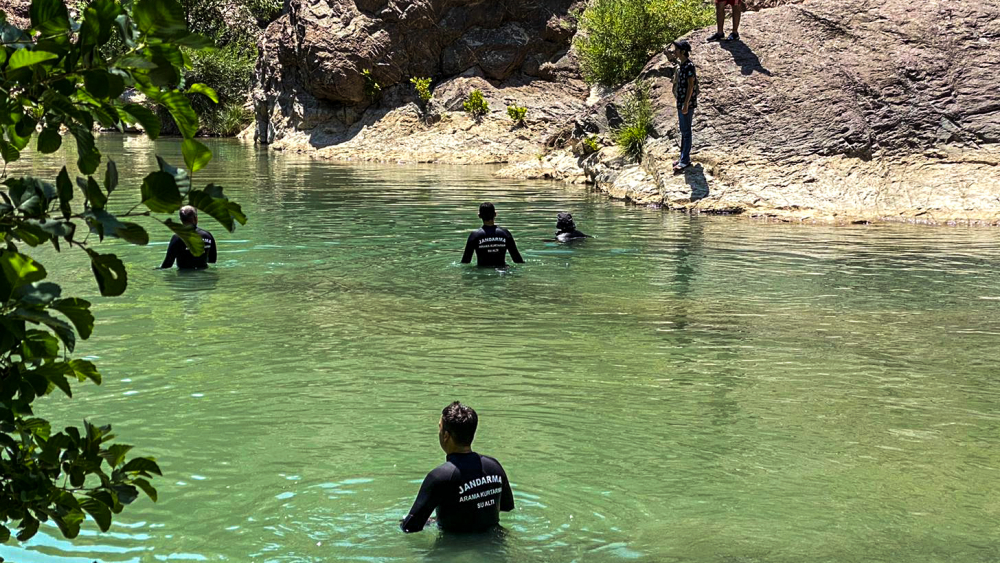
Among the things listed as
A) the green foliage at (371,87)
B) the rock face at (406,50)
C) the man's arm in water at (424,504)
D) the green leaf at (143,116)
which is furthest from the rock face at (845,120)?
the green foliage at (371,87)

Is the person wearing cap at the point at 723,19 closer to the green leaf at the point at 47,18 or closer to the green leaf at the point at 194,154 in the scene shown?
the green leaf at the point at 194,154

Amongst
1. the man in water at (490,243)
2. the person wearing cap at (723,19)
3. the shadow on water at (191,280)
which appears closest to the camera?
the shadow on water at (191,280)

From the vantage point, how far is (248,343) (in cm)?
1001

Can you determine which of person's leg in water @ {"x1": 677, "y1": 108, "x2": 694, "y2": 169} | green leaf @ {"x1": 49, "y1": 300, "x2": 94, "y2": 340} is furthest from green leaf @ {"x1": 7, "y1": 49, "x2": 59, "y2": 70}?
person's leg in water @ {"x1": 677, "y1": 108, "x2": 694, "y2": 169}

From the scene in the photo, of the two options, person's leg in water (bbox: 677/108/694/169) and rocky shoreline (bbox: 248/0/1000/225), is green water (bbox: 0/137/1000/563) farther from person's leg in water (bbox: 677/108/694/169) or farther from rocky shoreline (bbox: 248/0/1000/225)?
person's leg in water (bbox: 677/108/694/169)

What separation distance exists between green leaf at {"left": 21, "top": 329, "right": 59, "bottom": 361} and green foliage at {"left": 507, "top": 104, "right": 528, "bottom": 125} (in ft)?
116

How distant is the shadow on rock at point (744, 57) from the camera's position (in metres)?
22.1

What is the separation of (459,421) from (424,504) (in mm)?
495

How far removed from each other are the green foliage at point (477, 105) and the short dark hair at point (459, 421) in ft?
111

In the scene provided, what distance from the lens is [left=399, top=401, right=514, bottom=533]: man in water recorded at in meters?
5.75

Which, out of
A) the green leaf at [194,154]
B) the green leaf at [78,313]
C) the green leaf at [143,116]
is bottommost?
the green leaf at [78,313]

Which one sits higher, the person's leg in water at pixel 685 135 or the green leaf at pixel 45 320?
the person's leg in water at pixel 685 135

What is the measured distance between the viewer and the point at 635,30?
29.2m

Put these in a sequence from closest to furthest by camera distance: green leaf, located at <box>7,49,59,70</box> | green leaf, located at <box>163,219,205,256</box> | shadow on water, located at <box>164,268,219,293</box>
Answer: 1. green leaf, located at <box>7,49,59,70</box>
2. green leaf, located at <box>163,219,205,256</box>
3. shadow on water, located at <box>164,268,219,293</box>
